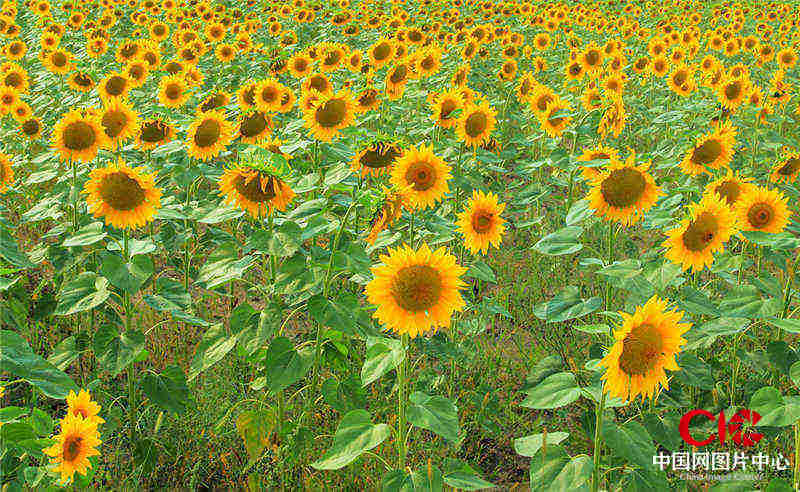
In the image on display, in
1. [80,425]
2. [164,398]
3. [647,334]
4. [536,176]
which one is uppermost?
[647,334]

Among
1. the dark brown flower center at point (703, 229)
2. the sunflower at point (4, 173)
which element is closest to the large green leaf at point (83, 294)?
the sunflower at point (4, 173)

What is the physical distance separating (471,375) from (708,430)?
4.81 feet

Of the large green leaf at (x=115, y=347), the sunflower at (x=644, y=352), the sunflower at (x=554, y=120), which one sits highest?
the sunflower at (x=644, y=352)

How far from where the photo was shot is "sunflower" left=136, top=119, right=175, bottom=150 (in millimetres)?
4172

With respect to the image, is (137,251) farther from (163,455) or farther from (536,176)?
(536,176)

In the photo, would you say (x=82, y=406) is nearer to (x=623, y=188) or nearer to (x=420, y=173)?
(x=420, y=173)

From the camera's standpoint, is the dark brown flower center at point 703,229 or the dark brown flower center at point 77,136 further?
the dark brown flower center at point 77,136

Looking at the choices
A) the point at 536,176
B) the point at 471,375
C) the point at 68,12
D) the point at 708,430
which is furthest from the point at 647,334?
the point at 68,12

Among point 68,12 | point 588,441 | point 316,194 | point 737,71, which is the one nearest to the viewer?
point 588,441

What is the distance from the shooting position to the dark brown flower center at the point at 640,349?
2029mm

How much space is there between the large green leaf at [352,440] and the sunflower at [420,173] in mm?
1299

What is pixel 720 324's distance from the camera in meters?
2.69

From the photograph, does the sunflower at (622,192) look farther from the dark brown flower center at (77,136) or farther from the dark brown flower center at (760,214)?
the dark brown flower center at (77,136)

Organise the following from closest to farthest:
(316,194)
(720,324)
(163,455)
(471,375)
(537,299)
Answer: (720,324), (163,455), (471,375), (316,194), (537,299)
